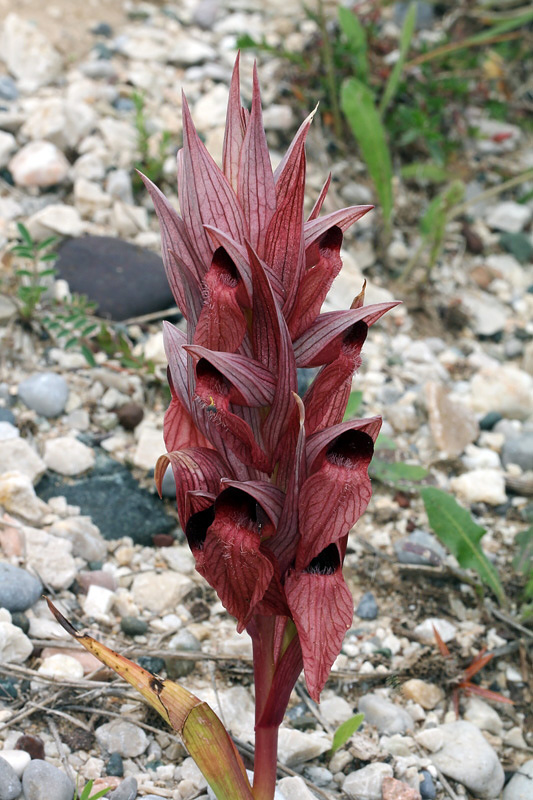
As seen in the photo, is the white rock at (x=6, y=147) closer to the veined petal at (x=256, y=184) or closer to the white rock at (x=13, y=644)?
the white rock at (x=13, y=644)

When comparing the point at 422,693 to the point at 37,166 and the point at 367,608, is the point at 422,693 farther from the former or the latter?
the point at 37,166

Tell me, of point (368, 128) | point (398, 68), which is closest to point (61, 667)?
point (368, 128)

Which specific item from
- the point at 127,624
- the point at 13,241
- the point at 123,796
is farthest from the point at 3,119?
the point at 123,796

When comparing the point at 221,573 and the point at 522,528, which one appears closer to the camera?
the point at 221,573

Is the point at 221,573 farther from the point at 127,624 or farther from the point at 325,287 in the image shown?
the point at 127,624

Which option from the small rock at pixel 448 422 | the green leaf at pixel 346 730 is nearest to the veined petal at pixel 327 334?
the green leaf at pixel 346 730

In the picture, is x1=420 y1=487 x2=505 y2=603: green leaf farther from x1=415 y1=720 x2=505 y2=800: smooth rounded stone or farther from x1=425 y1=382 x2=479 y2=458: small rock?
x1=425 y1=382 x2=479 y2=458: small rock
